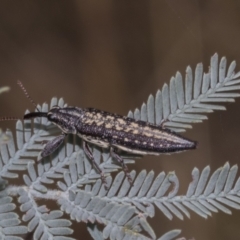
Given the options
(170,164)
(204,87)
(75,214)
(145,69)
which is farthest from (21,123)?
(145,69)

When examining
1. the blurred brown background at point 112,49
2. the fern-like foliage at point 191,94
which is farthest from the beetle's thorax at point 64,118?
the blurred brown background at point 112,49

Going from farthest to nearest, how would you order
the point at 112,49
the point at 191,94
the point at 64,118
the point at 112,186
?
1. the point at 112,49
2. the point at 64,118
3. the point at 191,94
4. the point at 112,186

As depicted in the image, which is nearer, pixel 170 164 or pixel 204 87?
pixel 204 87

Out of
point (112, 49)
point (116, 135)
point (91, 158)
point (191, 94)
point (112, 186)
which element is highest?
point (112, 49)

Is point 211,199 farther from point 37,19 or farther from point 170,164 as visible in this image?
point 37,19

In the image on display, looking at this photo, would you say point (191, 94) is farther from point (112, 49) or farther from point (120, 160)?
point (112, 49)

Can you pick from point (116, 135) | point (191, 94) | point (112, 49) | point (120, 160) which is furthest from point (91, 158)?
point (112, 49)
